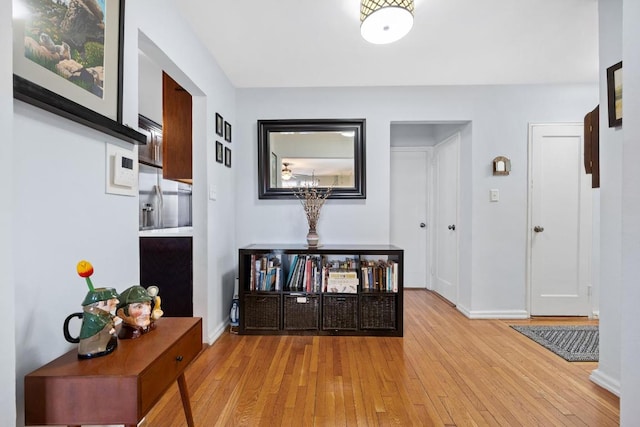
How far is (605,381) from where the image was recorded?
1855mm

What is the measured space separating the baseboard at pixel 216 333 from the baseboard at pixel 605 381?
277cm

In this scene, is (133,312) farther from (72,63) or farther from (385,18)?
(385,18)

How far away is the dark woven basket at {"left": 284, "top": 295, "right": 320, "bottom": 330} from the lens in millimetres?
2693

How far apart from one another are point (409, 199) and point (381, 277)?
1.73m

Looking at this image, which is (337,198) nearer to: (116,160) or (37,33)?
(116,160)

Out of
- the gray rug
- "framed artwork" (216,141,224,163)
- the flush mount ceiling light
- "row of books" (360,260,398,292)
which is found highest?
the flush mount ceiling light

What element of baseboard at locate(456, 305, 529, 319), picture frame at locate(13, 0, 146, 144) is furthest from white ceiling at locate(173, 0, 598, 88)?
baseboard at locate(456, 305, 529, 319)

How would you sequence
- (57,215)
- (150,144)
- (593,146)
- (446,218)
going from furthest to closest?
(446,218) < (150,144) < (593,146) < (57,215)

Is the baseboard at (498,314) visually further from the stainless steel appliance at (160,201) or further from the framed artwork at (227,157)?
the stainless steel appliance at (160,201)

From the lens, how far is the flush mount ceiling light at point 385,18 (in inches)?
67.4

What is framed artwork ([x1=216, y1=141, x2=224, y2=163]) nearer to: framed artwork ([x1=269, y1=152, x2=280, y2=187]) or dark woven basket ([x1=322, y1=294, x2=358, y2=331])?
framed artwork ([x1=269, y1=152, x2=280, y2=187])

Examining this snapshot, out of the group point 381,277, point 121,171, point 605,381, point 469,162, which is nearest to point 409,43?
point 469,162

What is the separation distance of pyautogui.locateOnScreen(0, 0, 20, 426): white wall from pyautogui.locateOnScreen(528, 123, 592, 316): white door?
3.83 meters

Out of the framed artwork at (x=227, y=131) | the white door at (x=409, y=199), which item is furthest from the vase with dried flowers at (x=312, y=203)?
the white door at (x=409, y=199)
